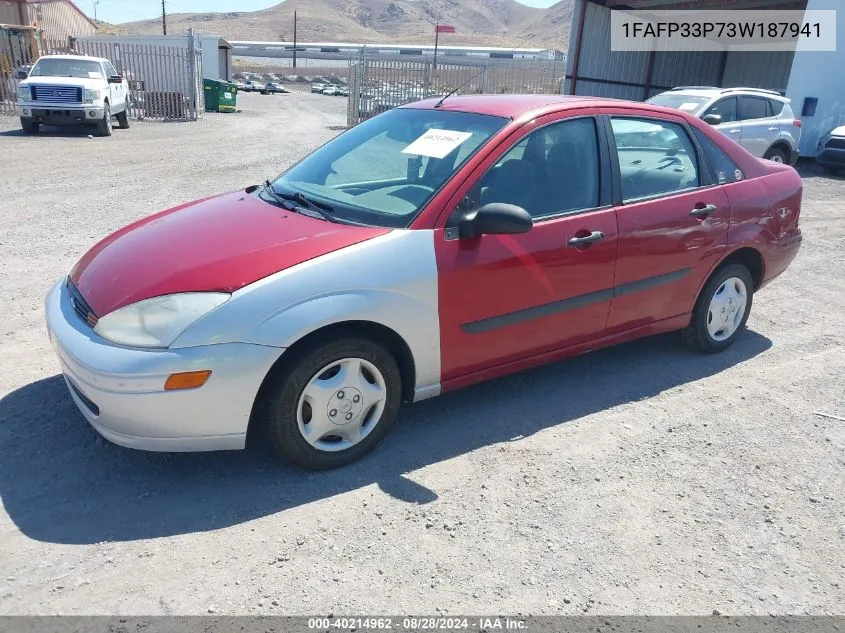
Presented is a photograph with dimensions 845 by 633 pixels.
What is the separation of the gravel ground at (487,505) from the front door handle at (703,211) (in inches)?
40.8

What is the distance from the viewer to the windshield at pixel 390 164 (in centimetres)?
361

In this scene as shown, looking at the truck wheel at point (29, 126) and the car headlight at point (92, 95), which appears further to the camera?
the truck wheel at point (29, 126)

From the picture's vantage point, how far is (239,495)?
319 centimetres

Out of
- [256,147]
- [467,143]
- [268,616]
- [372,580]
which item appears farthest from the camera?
[256,147]

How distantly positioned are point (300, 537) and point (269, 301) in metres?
0.99

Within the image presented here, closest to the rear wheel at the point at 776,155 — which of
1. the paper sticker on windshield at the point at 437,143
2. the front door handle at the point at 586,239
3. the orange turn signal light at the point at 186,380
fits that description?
the front door handle at the point at 586,239

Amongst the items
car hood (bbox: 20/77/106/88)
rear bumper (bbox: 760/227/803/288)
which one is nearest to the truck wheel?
car hood (bbox: 20/77/106/88)

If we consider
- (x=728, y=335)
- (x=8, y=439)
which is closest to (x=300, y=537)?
(x=8, y=439)

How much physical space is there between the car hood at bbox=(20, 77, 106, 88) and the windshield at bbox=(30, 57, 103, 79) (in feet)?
1.31

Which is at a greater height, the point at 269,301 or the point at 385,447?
the point at 269,301

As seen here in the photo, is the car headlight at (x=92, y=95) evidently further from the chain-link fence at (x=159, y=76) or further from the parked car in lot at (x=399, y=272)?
the parked car in lot at (x=399, y=272)

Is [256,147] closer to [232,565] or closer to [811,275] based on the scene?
[811,275]

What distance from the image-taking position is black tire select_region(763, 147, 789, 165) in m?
12.7

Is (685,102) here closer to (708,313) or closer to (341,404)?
(708,313)
